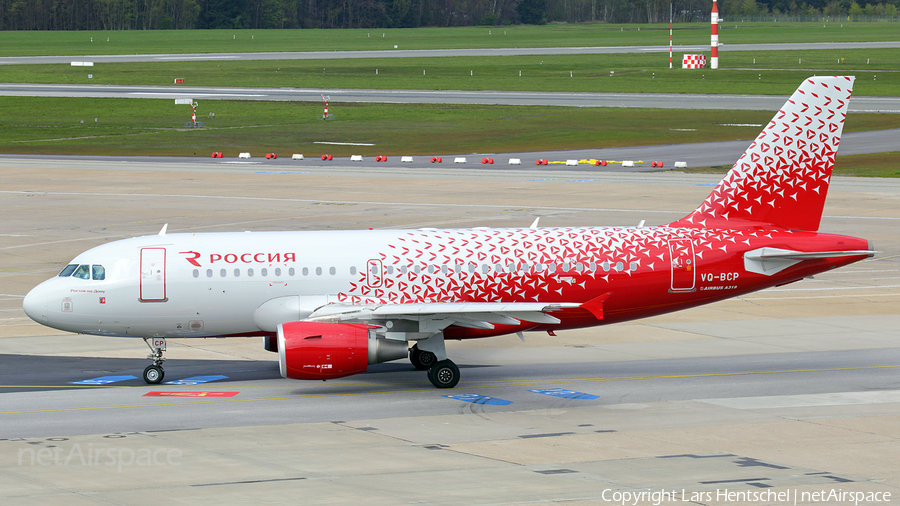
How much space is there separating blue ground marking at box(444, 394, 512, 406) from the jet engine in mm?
1804

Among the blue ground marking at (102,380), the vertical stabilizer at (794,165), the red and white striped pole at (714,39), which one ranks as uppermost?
the red and white striped pole at (714,39)

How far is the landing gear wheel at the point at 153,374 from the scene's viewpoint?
29.2 metres

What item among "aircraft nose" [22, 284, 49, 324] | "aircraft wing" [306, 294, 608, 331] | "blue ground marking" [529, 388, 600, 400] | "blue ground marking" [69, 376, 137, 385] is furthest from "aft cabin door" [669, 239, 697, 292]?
"aircraft nose" [22, 284, 49, 324]

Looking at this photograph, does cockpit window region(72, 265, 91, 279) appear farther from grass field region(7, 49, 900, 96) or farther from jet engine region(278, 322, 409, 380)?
grass field region(7, 49, 900, 96)

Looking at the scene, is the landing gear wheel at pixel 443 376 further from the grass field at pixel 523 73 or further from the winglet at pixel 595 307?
the grass field at pixel 523 73

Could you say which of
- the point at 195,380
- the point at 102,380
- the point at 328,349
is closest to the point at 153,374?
the point at 195,380

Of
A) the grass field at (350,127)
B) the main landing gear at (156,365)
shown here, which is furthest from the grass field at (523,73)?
the main landing gear at (156,365)

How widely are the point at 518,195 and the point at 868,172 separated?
82.9 feet

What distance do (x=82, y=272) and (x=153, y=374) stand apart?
321 centimetres

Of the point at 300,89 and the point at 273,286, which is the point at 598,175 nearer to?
the point at 273,286

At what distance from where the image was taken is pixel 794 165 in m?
30.6

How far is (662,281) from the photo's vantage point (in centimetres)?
2930

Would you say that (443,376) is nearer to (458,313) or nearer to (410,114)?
(458,313)

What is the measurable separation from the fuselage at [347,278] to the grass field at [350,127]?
58733 millimetres
